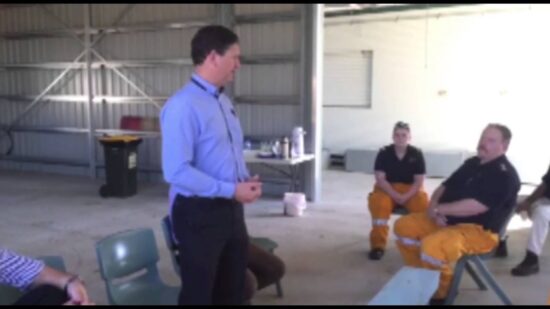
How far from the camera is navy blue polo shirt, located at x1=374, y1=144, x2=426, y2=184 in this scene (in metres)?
4.08

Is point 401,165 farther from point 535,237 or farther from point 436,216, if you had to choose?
point 535,237

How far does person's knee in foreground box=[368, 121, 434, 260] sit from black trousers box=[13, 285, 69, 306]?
2.76m

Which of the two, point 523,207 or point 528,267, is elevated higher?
point 523,207

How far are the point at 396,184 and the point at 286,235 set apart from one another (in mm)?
1222

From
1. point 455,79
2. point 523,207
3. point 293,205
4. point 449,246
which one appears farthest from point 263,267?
point 455,79

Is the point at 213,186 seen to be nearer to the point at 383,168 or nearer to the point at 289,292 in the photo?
the point at 289,292

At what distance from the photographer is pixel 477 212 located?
296cm

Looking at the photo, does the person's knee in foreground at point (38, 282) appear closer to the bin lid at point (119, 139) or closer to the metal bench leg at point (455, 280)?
the metal bench leg at point (455, 280)

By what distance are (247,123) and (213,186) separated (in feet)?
17.3

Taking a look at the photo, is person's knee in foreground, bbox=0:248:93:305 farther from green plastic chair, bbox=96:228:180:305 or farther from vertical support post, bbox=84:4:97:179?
vertical support post, bbox=84:4:97:179

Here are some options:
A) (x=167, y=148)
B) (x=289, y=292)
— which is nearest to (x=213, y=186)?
(x=167, y=148)

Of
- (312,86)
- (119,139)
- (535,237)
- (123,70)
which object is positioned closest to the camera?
(535,237)

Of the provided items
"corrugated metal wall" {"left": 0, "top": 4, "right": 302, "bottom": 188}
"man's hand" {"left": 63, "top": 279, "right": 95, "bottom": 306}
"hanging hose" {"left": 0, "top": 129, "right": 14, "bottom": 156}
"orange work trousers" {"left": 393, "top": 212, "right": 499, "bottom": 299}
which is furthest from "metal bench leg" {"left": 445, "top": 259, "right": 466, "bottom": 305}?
"hanging hose" {"left": 0, "top": 129, "right": 14, "bottom": 156}

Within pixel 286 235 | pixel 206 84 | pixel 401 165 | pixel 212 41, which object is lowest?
pixel 286 235
